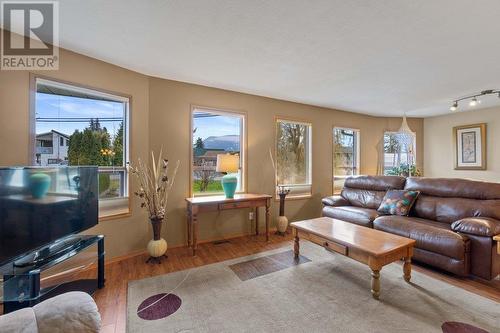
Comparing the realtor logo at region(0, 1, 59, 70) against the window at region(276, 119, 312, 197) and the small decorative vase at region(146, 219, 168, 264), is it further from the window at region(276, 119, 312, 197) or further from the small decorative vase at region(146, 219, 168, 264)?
the window at region(276, 119, 312, 197)

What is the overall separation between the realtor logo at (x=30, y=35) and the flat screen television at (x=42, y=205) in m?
1.21

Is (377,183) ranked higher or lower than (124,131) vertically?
lower

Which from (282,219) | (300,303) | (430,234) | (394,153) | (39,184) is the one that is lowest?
(300,303)

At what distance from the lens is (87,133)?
283cm

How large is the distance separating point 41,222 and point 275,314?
2.08 m

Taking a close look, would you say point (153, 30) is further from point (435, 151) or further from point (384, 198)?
point (435, 151)

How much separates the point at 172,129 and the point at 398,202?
3.62 meters

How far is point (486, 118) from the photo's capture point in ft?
16.3

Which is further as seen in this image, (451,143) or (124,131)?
(451,143)

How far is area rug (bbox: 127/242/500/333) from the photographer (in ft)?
5.88

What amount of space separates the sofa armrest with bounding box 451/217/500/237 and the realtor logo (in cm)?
449

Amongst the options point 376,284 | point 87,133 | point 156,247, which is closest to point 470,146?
point 376,284

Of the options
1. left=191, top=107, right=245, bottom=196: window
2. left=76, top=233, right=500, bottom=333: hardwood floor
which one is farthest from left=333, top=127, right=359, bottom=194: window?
left=191, top=107, right=245, bottom=196: window

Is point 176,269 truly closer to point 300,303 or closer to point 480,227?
point 300,303
